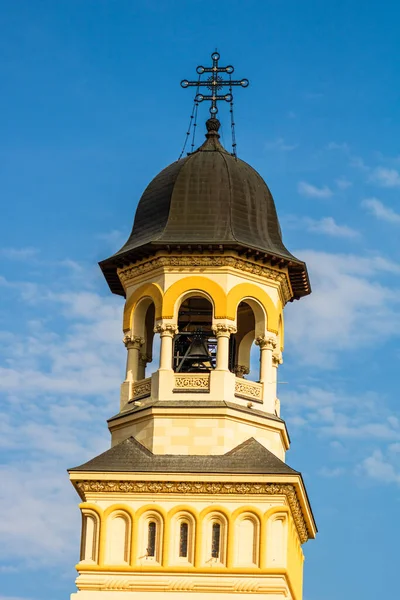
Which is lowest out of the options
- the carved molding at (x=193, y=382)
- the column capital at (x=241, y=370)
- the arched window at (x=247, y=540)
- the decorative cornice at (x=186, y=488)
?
the arched window at (x=247, y=540)

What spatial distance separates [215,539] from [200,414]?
10.6 feet

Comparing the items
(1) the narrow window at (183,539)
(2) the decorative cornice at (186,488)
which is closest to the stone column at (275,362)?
(2) the decorative cornice at (186,488)

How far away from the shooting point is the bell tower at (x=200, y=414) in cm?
5275

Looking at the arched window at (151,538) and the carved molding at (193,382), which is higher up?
the carved molding at (193,382)

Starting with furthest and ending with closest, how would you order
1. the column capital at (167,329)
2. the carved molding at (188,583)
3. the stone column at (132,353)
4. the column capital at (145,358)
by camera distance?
1. the column capital at (145,358)
2. the stone column at (132,353)
3. the column capital at (167,329)
4. the carved molding at (188,583)

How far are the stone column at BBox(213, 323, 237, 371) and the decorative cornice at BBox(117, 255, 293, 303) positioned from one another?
62.5 inches

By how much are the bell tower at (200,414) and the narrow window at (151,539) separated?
33 millimetres

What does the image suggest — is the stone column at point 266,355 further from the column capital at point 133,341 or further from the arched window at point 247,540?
the arched window at point 247,540

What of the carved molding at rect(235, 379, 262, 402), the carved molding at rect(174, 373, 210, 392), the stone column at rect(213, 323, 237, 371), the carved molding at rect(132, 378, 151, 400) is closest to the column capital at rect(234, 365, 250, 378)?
the carved molding at rect(235, 379, 262, 402)

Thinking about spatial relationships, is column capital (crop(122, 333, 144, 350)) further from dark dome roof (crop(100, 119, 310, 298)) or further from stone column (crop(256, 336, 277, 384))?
stone column (crop(256, 336, 277, 384))

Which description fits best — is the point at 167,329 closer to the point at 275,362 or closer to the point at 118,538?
the point at 275,362

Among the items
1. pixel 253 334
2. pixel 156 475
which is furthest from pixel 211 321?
pixel 156 475

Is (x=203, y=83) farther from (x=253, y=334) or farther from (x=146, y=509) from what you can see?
(x=146, y=509)

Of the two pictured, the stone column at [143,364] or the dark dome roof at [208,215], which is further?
the stone column at [143,364]
